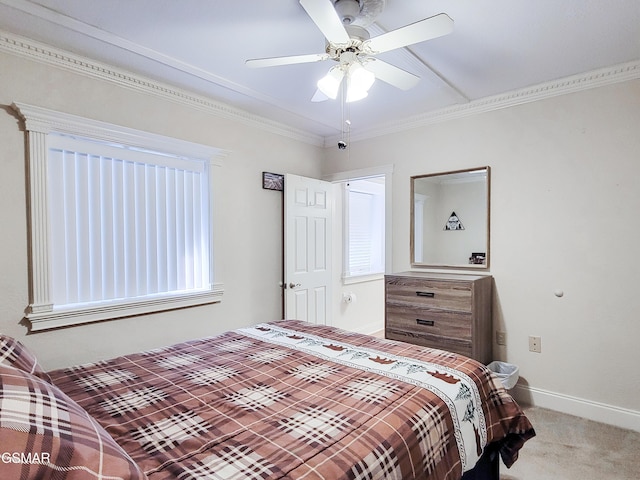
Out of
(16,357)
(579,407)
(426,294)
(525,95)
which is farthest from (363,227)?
(16,357)

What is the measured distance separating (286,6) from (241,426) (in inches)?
74.5

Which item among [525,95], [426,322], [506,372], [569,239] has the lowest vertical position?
[506,372]

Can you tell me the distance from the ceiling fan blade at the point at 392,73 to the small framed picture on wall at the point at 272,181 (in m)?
1.75

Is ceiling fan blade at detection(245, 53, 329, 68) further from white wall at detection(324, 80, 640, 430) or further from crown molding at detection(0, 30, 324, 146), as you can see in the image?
white wall at detection(324, 80, 640, 430)

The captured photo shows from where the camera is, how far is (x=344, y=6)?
1.67 m

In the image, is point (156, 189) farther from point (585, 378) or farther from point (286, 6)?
point (585, 378)

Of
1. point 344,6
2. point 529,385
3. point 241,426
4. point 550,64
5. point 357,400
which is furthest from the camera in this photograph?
point 529,385

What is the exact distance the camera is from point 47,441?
0.70 meters

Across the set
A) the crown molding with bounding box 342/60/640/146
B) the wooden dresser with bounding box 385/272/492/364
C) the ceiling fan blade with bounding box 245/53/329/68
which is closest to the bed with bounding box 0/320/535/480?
the wooden dresser with bounding box 385/272/492/364

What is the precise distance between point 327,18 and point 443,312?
7.31 feet

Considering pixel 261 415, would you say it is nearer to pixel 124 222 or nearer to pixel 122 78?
pixel 124 222

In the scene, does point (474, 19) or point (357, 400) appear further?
point (474, 19)

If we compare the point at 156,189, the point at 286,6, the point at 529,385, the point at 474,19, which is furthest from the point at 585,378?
the point at 156,189

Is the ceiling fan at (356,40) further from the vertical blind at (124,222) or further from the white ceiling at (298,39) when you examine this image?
the vertical blind at (124,222)
